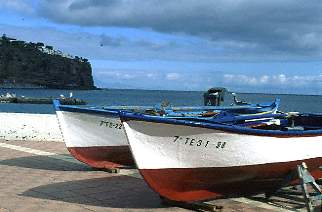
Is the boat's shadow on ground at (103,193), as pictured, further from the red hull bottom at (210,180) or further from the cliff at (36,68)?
the cliff at (36,68)

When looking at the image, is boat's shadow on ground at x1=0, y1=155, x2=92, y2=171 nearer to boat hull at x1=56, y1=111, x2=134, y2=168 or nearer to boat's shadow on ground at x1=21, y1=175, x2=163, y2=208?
boat hull at x1=56, y1=111, x2=134, y2=168

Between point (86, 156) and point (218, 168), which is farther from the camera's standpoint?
point (86, 156)

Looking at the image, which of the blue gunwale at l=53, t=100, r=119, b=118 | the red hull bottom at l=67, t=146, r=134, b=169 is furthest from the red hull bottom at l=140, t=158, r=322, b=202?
the red hull bottom at l=67, t=146, r=134, b=169

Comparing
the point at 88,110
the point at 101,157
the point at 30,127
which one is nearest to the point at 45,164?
the point at 101,157

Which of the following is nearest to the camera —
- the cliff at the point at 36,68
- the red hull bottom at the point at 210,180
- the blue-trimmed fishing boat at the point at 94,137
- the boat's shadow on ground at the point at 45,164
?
the red hull bottom at the point at 210,180

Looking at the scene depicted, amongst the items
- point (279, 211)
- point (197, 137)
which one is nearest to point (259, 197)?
point (279, 211)

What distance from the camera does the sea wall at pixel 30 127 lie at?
1700 cm

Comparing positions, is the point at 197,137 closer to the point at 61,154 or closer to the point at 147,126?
the point at 147,126

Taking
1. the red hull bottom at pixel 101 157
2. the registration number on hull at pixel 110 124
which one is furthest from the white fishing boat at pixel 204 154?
the red hull bottom at pixel 101 157

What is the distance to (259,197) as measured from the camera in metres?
8.94

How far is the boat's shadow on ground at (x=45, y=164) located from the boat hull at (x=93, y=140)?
0.49 m

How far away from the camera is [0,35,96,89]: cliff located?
178750mm

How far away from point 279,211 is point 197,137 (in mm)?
1852

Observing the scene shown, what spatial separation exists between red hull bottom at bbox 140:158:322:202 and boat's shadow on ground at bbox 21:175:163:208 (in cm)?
54
